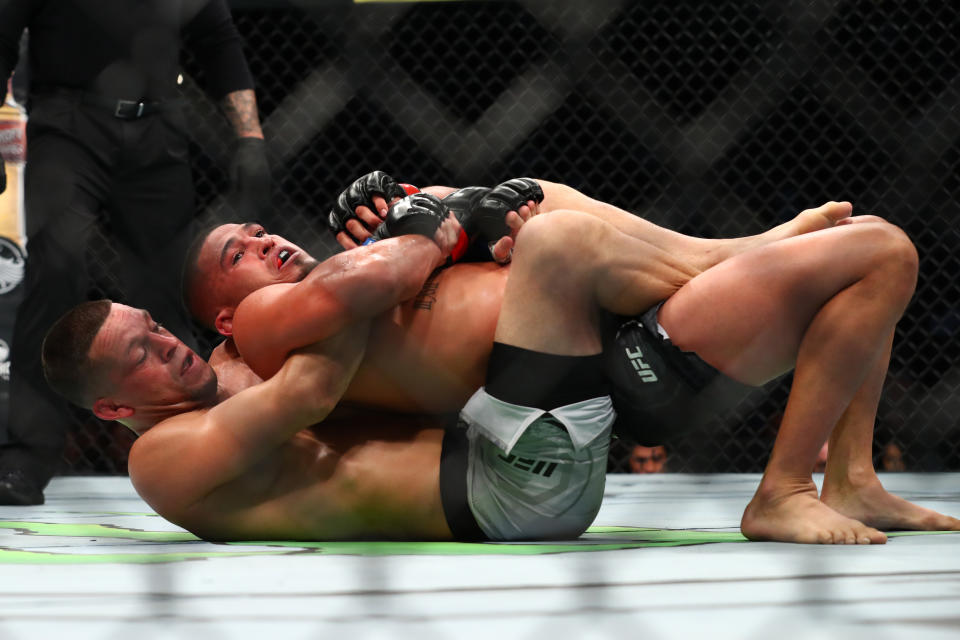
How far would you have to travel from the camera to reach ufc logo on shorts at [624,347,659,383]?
1.24m

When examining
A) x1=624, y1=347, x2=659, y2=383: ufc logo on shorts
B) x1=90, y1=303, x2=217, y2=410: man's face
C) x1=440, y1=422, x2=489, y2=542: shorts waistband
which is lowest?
x1=90, y1=303, x2=217, y2=410: man's face

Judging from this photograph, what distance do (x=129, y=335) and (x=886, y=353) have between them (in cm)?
101

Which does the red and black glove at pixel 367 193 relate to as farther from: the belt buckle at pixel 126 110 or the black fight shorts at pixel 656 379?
the belt buckle at pixel 126 110

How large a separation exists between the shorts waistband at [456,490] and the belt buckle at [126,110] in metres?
1.27

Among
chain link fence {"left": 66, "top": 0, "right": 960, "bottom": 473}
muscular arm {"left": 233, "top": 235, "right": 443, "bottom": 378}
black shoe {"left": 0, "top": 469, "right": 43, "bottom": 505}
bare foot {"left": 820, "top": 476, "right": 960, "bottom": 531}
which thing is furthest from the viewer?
chain link fence {"left": 66, "top": 0, "right": 960, "bottom": 473}

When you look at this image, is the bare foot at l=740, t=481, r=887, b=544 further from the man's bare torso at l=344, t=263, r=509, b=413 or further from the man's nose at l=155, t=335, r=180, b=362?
the man's nose at l=155, t=335, r=180, b=362

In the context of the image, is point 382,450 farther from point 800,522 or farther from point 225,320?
point 800,522

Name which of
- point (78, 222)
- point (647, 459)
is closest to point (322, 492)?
point (78, 222)

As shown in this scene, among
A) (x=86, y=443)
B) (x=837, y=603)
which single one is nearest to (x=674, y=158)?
(x=86, y=443)

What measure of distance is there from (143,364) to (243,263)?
0.67ft

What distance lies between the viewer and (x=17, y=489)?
6.51 ft

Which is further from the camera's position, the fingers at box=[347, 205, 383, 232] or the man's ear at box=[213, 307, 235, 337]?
the man's ear at box=[213, 307, 235, 337]

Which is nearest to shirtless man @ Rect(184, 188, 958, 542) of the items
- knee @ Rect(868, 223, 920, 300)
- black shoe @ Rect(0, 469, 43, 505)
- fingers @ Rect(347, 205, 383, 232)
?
knee @ Rect(868, 223, 920, 300)

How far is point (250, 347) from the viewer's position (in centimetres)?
123
